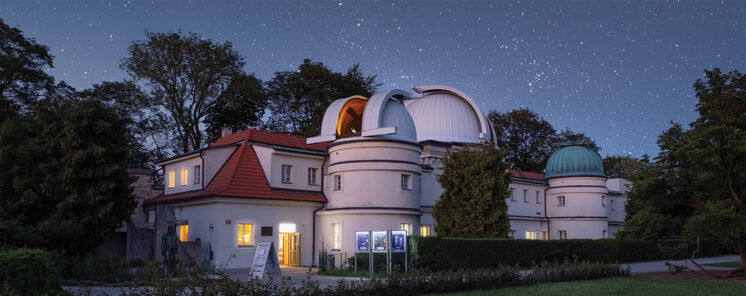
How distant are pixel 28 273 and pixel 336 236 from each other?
61.1 feet

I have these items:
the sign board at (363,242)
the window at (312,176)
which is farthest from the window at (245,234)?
the sign board at (363,242)

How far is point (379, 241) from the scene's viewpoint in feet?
84.2

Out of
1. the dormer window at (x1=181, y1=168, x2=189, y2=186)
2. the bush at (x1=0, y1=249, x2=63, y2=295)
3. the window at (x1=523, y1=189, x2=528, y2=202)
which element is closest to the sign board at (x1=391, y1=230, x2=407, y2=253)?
the bush at (x1=0, y1=249, x2=63, y2=295)

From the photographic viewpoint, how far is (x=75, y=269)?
2186cm

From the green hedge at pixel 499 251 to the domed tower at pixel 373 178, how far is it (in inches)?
164

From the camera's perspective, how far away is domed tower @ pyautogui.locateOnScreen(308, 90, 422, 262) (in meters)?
30.8

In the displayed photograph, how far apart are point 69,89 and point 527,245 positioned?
30.6m

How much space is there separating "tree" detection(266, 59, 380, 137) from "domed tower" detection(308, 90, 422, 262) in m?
20.4

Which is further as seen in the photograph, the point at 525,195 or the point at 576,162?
the point at 525,195

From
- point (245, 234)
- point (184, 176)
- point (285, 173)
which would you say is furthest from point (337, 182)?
point (184, 176)

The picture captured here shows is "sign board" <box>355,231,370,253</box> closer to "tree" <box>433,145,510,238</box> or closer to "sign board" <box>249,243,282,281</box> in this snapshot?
"sign board" <box>249,243,282,281</box>

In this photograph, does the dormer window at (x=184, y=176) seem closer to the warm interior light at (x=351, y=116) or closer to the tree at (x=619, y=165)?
the warm interior light at (x=351, y=116)

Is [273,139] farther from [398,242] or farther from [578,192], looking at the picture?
[578,192]

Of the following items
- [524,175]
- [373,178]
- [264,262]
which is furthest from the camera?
[524,175]
